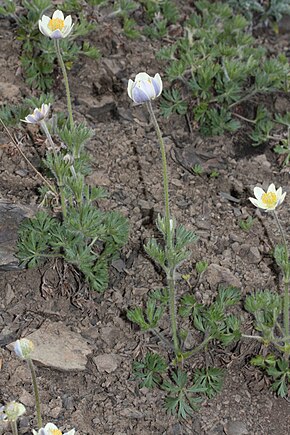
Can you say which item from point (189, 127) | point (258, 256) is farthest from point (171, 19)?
point (258, 256)

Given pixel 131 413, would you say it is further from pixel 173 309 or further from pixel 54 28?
pixel 54 28

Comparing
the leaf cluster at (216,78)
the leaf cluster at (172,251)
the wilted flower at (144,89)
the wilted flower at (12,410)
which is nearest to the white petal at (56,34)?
the wilted flower at (144,89)

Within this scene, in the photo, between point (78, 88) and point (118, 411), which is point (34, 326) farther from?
point (78, 88)

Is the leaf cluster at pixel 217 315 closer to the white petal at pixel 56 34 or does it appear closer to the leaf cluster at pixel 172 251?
the leaf cluster at pixel 172 251

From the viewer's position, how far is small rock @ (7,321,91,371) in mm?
3482

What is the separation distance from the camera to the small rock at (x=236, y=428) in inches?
135

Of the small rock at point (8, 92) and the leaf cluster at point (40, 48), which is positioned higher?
the leaf cluster at point (40, 48)

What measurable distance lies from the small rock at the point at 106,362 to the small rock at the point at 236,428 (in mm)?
573

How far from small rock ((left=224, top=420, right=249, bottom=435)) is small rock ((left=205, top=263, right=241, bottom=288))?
0.68 meters

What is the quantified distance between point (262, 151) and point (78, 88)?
119cm

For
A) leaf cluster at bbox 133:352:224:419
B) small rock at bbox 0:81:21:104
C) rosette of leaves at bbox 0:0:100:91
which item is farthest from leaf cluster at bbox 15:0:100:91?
leaf cluster at bbox 133:352:224:419

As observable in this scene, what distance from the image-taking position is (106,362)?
3.56m

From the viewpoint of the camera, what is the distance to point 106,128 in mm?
4555

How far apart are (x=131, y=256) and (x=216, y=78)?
4.73ft
